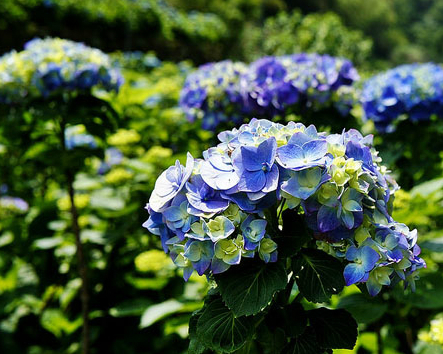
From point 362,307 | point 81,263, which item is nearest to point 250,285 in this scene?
point 362,307

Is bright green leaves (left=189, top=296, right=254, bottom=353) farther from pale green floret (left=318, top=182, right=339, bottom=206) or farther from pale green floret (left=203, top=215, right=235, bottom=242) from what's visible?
pale green floret (left=318, top=182, right=339, bottom=206)

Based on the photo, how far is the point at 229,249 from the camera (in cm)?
92

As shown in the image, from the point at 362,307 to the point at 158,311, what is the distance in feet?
2.51

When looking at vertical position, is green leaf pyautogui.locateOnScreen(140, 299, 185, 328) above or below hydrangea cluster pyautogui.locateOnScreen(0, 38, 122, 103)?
below

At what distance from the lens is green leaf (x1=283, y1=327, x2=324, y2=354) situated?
1007 millimetres

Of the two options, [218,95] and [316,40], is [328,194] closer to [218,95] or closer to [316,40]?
[218,95]

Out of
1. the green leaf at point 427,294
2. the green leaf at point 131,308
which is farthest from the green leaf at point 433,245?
the green leaf at point 131,308

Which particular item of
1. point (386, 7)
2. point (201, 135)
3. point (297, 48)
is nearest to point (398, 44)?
point (386, 7)

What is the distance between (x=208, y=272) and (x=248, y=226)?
0.14 meters

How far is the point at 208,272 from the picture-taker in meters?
0.99

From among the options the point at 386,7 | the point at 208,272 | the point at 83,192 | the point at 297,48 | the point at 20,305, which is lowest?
the point at 386,7

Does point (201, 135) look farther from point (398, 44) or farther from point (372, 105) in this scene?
point (398, 44)

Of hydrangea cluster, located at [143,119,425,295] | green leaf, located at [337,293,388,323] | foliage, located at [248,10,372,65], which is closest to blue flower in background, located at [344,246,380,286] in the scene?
hydrangea cluster, located at [143,119,425,295]

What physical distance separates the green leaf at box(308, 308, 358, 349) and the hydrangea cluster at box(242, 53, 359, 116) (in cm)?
122
